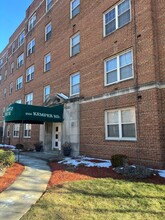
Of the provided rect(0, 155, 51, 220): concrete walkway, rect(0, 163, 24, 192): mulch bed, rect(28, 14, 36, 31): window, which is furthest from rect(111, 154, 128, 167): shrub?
rect(28, 14, 36, 31): window

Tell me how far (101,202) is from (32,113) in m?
9.70

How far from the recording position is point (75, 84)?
634 inches

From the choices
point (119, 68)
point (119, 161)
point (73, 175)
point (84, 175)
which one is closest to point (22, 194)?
point (73, 175)

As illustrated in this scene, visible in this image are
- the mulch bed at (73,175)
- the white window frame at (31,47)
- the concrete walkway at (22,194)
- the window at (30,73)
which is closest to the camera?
the concrete walkway at (22,194)

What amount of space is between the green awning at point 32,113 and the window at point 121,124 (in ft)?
14.6

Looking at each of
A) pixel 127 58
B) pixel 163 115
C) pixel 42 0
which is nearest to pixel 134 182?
pixel 163 115

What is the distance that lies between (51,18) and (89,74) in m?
9.41

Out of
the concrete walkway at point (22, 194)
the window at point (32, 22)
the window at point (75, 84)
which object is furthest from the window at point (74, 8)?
the concrete walkway at point (22, 194)

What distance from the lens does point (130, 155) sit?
11086 millimetres

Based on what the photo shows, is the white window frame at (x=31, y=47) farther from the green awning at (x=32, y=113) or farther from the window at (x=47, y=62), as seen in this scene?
the green awning at (x=32, y=113)

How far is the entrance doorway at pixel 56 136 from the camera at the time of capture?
1755 centimetres

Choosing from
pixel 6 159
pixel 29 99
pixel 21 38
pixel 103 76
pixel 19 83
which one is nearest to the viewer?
pixel 6 159

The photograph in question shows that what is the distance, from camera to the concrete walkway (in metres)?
5.19

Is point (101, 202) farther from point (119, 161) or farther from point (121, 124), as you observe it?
point (121, 124)
